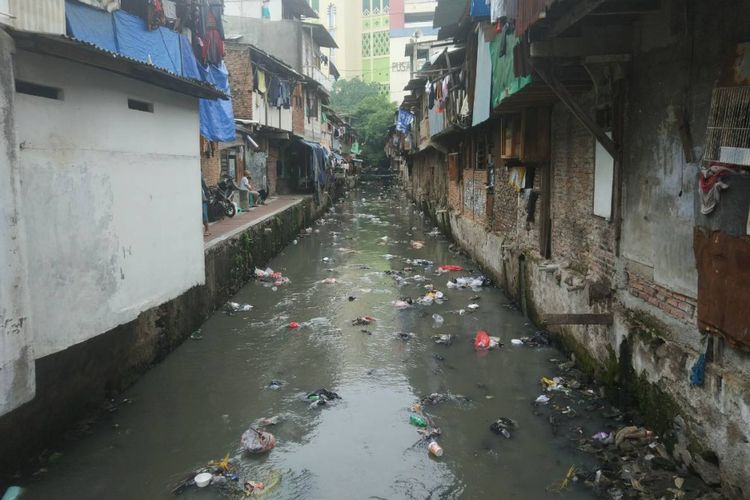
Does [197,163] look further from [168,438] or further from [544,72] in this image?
[544,72]

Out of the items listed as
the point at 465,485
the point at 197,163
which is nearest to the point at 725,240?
the point at 465,485

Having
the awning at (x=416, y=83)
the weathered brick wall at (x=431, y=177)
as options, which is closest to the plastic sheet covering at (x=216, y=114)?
the awning at (x=416, y=83)

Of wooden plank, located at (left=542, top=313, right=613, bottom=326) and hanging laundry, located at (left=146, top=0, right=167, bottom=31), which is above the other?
hanging laundry, located at (left=146, top=0, right=167, bottom=31)

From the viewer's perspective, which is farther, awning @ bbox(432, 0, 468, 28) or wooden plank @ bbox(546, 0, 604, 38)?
awning @ bbox(432, 0, 468, 28)

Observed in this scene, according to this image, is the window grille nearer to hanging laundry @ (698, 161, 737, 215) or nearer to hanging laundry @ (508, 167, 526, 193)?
hanging laundry @ (698, 161, 737, 215)

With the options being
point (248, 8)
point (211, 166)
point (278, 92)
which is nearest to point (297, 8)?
point (248, 8)

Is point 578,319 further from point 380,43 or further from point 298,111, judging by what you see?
point 380,43

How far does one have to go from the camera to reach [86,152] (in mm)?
5332

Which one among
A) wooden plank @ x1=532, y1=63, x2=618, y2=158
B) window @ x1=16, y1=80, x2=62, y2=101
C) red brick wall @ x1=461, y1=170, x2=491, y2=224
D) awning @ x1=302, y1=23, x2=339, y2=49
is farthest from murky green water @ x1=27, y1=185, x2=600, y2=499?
awning @ x1=302, y1=23, x2=339, y2=49

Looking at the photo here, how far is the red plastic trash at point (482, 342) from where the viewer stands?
782 centimetres

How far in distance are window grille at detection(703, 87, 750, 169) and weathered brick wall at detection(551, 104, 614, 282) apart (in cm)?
226

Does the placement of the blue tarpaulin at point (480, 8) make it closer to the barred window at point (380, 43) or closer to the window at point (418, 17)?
the window at point (418, 17)

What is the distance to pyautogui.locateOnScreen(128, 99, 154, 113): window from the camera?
634 cm

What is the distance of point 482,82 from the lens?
8.82 m
